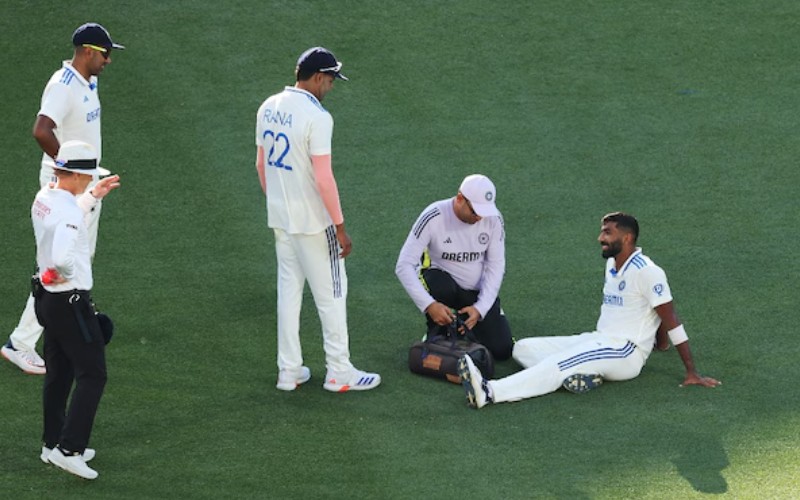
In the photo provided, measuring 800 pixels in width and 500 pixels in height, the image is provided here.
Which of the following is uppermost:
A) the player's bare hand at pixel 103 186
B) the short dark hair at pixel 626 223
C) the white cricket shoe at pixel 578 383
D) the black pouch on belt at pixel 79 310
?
the player's bare hand at pixel 103 186

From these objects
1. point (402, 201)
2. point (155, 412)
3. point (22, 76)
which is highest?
point (22, 76)

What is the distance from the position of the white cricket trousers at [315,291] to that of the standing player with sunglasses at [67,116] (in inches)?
45.4

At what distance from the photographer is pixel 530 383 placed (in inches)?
306

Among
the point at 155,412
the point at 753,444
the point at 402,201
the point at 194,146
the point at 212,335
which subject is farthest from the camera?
the point at 194,146

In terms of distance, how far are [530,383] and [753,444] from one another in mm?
1327

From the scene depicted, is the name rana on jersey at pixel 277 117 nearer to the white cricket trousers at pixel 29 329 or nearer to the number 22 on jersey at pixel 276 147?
the number 22 on jersey at pixel 276 147

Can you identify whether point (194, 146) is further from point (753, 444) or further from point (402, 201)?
point (753, 444)

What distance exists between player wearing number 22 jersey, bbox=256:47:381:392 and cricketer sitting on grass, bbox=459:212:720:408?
79cm

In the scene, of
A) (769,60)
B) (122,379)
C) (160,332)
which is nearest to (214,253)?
(160,332)

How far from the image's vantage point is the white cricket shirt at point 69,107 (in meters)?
7.78

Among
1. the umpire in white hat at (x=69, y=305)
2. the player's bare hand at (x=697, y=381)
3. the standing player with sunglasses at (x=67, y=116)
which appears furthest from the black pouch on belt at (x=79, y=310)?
the player's bare hand at (x=697, y=381)

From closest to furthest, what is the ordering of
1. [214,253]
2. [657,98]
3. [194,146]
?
[214,253] < [194,146] < [657,98]

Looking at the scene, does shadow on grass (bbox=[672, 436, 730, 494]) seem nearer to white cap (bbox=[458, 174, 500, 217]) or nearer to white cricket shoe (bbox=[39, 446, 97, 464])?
white cap (bbox=[458, 174, 500, 217])

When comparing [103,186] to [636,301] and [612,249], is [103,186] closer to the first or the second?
[612,249]
